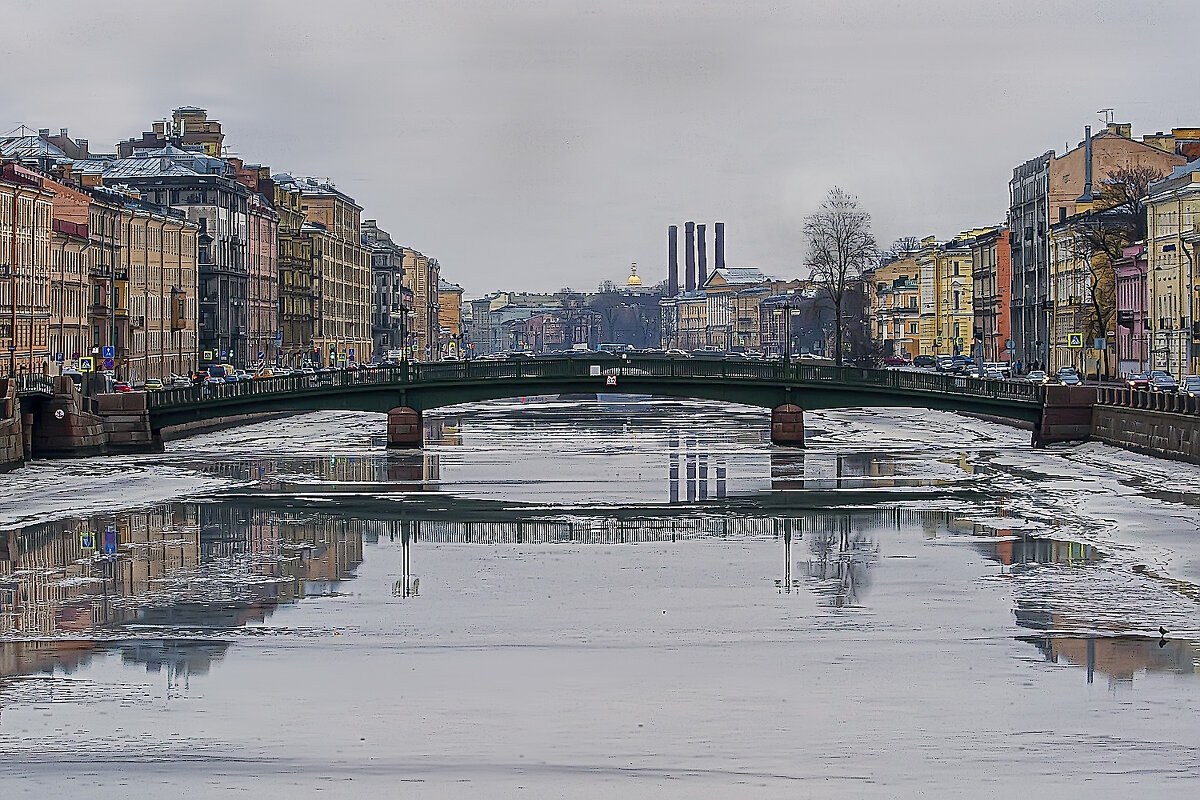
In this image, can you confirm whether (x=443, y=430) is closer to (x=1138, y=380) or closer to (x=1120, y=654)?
(x=1138, y=380)

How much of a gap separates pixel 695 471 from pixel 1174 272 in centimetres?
3822

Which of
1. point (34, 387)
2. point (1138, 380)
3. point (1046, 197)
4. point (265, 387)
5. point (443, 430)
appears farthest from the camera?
point (1046, 197)

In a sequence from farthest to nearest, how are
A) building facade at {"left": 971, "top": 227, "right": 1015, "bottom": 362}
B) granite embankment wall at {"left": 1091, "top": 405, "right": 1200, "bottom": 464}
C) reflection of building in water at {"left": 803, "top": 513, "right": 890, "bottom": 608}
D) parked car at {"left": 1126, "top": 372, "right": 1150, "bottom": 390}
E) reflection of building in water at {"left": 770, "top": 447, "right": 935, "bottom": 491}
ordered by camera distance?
building facade at {"left": 971, "top": 227, "right": 1015, "bottom": 362}, parked car at {"left": 1126, "top": 372, "right": 1150, "bottom": 390}, granite embankment wall at {"left": 1091, "top": 405, "right": 1200, "bottom": 464}, reflection of building in water at {"left": 770, "top": 447, "right": 935, "bottom": 491}, reflection of building in water at {"left": 803, "top": 513, "right": 890, "bottom": 608}

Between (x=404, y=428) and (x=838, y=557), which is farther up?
(x=404, y=428)

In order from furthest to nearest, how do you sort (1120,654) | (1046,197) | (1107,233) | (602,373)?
1. (1046,197)
2. (1107,233)
3. (602,373)
4. (1120,654)

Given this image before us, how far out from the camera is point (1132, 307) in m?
112

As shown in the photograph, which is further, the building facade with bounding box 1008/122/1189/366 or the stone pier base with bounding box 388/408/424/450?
the building facade with bounding box 1008/122/1189/366

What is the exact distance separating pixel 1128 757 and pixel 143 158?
128m

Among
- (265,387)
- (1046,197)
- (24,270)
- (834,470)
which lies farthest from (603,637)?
(1046,197)

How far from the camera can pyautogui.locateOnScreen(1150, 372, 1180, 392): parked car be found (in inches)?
3216

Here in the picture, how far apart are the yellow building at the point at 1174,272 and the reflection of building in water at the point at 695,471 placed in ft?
75.8

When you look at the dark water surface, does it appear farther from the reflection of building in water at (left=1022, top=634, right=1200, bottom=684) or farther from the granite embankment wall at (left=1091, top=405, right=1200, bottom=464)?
the granite embankment wall at (left=1091, top=405, right=1200, bottom=464)

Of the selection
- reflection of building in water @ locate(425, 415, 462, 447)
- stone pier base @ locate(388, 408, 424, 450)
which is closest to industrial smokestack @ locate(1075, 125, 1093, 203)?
reflection of building in water @ locate(425, 415, 462, 447)

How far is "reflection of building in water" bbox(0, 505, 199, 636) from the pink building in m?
62.6
